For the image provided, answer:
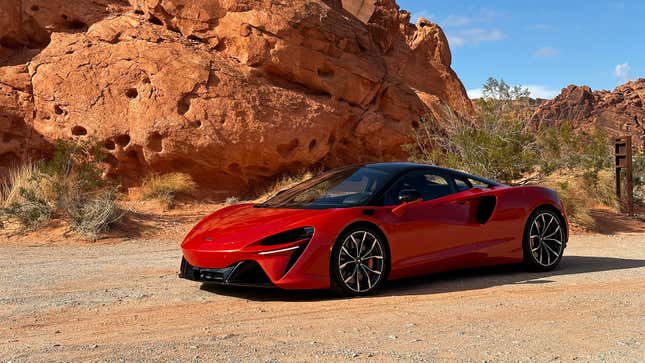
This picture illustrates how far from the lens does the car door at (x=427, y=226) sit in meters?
6.35

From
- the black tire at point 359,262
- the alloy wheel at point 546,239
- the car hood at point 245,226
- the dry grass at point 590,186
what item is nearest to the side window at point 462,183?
the alloy wheel at point 546,239

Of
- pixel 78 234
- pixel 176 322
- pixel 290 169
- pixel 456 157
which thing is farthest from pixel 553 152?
pixel 176 322

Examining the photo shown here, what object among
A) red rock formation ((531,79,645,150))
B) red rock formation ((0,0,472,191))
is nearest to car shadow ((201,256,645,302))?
red rock formation ((0,0,472,191))

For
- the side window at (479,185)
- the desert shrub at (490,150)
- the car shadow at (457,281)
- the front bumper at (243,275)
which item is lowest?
the car shadow at (457,281)

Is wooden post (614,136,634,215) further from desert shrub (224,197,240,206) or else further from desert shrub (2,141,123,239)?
desert shrub (2,141,123,239)

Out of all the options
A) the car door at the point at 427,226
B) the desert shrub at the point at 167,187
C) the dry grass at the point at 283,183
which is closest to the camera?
the car door at the point at 427,226

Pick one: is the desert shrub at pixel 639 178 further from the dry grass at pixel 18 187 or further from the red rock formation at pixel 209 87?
the dry grass at pixel 18 187

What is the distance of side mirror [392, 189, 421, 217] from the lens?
6387 mm

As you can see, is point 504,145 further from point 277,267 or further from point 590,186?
point 277,267

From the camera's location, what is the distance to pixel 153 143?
16062 mm

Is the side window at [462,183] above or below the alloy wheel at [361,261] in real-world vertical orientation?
above

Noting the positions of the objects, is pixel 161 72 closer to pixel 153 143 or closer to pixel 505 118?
pixel 153 143

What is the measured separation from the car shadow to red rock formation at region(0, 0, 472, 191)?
31.3 ft

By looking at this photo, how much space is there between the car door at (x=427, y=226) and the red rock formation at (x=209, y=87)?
9819mm
